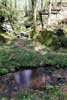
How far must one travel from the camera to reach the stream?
32.4ft

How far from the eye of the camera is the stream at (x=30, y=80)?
988 centimetres

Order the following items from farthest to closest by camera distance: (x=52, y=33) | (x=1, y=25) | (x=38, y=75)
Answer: (x=1, y=25), (x=52, y=33), (x=38, y=75)

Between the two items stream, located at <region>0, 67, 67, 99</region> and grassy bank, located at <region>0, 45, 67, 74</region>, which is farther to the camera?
grassy bank, located at <region>0, 45, 67, 74</region>

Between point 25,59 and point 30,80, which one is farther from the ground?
point 25,59

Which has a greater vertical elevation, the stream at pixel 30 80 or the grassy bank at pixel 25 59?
the grassy bank at pixel 25 59

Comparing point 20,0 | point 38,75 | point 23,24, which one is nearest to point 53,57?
point 38,75

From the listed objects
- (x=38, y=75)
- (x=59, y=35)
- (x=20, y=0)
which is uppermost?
(x=20, y=0)

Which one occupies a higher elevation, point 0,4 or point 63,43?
point 0,4

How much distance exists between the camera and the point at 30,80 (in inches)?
444

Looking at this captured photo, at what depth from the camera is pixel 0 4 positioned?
61.0 feet

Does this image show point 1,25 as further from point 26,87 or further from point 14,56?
point 26,87

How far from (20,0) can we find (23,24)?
1032cm

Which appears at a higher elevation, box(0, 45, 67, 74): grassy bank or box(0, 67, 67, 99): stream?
box(0, 45, 67, 74): grassy bank

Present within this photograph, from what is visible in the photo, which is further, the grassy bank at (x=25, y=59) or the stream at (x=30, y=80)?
the grassy bank at (x=25, y=59)
